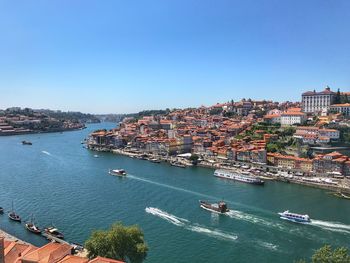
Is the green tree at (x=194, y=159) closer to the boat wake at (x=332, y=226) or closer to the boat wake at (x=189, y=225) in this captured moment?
the boat wake at (x=189, y=225)

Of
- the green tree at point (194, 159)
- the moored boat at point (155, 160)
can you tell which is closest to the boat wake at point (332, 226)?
the green tree at point (194, 159)

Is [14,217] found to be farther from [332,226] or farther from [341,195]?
[341,195]

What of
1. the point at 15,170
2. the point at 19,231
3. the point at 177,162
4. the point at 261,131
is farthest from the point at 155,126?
the point at 19,231

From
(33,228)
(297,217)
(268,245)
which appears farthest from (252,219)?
(33,228)

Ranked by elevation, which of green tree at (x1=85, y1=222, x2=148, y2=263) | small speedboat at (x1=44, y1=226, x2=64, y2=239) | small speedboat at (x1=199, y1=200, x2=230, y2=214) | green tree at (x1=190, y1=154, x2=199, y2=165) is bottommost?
small speedboat at (x1=44, y1=226, x2=64, y2=239)

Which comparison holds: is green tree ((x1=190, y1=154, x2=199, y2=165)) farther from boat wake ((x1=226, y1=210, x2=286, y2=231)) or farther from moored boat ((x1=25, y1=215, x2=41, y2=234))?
moored boat ((x1=25, y1=215, x2=41, y2=234))

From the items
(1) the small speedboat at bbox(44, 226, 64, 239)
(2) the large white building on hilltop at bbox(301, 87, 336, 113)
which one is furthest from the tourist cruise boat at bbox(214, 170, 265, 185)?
(2) the large white building on hilltop at bbox(301, 87, 336, 113)

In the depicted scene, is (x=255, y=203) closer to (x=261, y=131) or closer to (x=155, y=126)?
(x=261, y=131)
